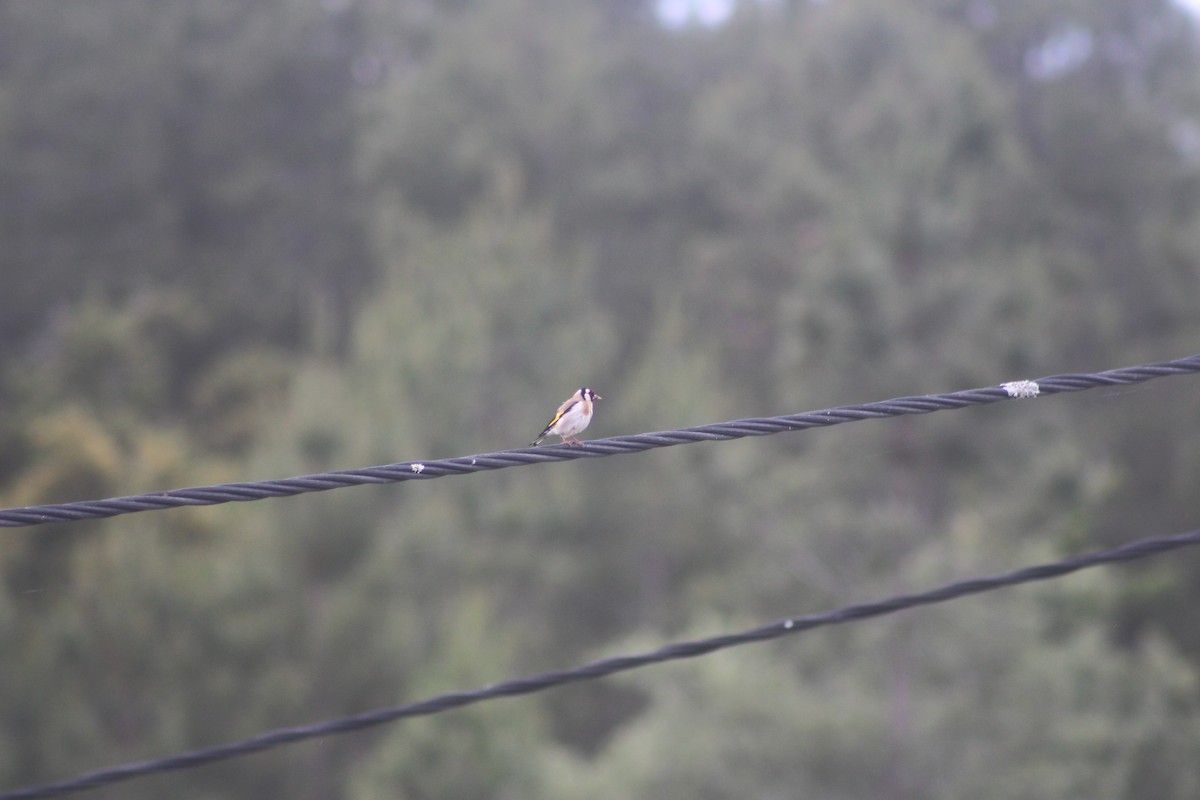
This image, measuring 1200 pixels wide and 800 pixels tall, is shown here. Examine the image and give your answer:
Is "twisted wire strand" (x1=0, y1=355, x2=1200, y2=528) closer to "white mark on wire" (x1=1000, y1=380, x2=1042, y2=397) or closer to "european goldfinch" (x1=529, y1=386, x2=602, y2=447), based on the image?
"white mark on wire" (x1=1000, y1=380, x2=1042, y2=397)

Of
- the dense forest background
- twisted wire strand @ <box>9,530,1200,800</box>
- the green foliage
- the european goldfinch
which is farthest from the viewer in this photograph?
the dense forest background

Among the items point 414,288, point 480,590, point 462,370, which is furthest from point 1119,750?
point 414,288

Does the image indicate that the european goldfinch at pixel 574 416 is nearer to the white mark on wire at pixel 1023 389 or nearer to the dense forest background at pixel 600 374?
the dense forest background at pixel 600 374

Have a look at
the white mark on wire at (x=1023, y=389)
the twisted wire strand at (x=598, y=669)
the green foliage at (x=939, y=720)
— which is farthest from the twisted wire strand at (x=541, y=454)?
the green foliage at (x=939, y=720)

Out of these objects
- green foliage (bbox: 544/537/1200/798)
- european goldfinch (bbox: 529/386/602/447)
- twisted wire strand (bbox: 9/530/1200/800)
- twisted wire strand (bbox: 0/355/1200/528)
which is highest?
european goldfinch (bbox: 529/386/602/447)

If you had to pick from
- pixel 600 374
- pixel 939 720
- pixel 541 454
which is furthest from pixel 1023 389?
pixel 600 374

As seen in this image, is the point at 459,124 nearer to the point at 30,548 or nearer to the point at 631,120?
the point at 631,120

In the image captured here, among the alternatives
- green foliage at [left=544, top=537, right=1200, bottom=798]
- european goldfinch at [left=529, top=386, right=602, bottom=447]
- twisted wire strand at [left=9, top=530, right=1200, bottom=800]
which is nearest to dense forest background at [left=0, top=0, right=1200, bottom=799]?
green foliage at [left=544, top=537, right=1200, bottom=798]
